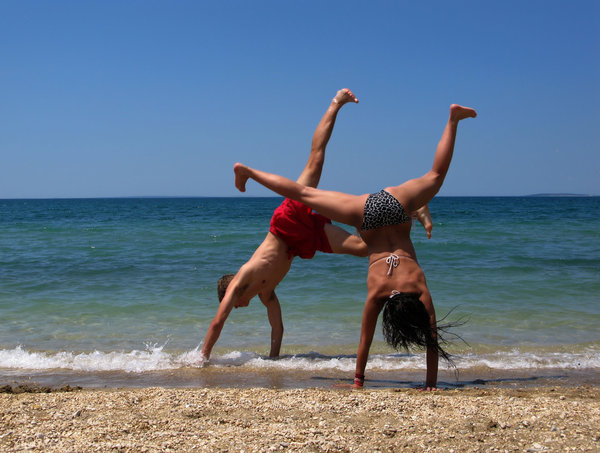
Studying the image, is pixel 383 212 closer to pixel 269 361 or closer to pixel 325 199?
pixel 325 199

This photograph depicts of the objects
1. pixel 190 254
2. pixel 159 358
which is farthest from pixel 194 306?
pixel 190 254

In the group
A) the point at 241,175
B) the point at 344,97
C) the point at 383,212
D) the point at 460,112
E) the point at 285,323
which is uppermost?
the point at 344,97

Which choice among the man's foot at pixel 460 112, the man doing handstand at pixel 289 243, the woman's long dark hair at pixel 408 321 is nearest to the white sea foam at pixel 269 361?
the man doing handstand at pixel 289 243

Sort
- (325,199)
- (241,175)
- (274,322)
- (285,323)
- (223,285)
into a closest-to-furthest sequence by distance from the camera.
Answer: (325,199) → (241,175) → (223,285) → (274,322) → (285,323)

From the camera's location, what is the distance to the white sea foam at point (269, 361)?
19.9 feet

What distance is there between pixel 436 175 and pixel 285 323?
13.6 feet

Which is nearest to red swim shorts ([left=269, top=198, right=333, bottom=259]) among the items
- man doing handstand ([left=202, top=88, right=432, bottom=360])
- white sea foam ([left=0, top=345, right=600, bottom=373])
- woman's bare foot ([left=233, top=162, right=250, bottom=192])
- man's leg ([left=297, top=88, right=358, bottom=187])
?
man doing handstand ([left=202, top=88, right=432, bottom=360])

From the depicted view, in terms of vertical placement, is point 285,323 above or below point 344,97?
below

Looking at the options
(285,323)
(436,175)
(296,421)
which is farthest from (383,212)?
(285,323)

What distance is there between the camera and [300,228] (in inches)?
241

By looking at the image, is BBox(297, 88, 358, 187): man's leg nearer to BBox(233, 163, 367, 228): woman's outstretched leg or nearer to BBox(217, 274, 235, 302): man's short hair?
BBox(233, 163, 367, 228): woman's outstretched leg

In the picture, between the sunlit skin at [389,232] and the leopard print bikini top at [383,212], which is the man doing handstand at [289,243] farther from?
the leopard print bikini top at [383,212]

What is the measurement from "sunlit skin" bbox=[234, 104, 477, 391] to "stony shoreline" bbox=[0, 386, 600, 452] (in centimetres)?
53

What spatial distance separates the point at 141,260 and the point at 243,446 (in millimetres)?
12829
